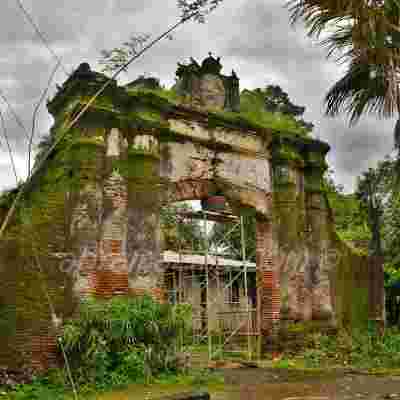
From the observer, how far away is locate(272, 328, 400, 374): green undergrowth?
9.30 m

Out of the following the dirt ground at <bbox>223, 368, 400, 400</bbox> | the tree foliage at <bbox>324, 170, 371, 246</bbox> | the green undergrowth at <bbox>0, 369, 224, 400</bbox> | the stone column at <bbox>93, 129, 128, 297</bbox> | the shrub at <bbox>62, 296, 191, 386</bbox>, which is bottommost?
the dirt ground at <bbox>223, 368, 400, 400</bbox>

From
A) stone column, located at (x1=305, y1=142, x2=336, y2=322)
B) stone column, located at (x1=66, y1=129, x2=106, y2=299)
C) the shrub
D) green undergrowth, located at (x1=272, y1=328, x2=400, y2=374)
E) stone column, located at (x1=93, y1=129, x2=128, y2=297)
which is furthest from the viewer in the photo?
stone column, located at (x1=305, y1=142, x2=336, y2=322)

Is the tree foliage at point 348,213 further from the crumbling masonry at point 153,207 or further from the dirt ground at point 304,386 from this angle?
the dirt ground at point 304,386

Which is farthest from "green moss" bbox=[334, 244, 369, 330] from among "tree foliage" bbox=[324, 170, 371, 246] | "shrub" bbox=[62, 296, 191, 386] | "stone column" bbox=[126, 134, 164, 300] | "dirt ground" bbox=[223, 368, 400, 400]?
"tree foliage" bbox=[324, 170, 371, 246]

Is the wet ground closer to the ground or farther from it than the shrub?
closer to the ground

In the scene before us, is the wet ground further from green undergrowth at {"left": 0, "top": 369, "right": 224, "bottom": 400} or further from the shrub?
the shrub

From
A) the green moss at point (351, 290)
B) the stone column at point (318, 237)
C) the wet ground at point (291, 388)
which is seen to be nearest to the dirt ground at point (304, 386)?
the wet ground at point (291, 388)

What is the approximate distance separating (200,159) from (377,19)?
3.93 m

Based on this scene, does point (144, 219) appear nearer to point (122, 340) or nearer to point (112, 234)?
point (112, 234)

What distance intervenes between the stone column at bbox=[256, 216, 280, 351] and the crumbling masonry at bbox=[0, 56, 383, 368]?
0.02m

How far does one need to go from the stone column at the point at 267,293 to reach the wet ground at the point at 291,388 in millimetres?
1827

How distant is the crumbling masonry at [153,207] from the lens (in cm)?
802

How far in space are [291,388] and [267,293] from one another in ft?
11.8

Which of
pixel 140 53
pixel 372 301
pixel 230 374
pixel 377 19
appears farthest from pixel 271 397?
pixel 372 301
